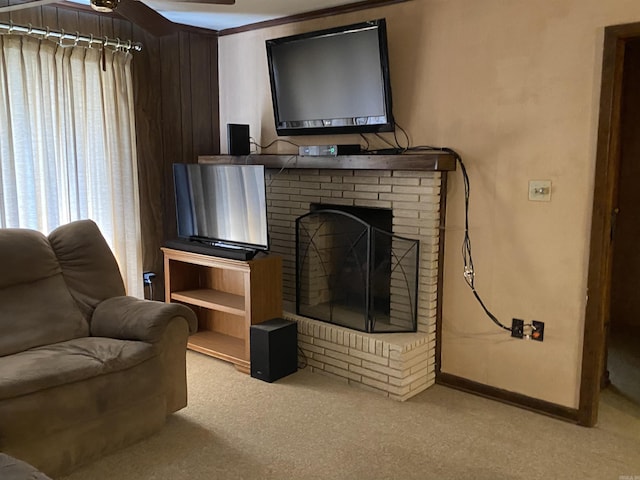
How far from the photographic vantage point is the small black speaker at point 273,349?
11.0 ft

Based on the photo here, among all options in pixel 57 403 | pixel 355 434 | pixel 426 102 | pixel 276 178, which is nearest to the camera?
pixel 57 403

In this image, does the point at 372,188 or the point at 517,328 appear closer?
the point at 517,328

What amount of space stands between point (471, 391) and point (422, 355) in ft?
1.13

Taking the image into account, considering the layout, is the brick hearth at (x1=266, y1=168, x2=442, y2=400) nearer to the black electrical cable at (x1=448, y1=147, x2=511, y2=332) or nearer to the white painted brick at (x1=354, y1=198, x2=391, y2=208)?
the white painted brick at (x1=354, y1=198, x2=391, y2=208)

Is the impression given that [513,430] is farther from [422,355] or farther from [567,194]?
[567,194]

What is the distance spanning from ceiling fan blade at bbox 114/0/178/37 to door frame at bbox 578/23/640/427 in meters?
2.27

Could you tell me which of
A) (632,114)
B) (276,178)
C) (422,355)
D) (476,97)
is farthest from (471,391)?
(632,114)

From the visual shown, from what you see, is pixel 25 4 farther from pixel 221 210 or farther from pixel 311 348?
pixel 311 348

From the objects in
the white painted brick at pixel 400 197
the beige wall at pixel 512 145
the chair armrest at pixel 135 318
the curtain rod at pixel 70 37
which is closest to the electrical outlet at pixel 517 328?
the beige wall at pixel 512 145

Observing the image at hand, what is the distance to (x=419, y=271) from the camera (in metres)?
3.33

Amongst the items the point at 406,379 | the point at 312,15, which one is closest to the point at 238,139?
the point at 312,15

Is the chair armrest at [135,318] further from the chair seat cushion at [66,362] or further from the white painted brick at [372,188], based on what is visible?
the white painted brick at [372,188]

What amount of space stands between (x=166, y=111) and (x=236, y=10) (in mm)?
933

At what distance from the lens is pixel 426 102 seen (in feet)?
10.8
